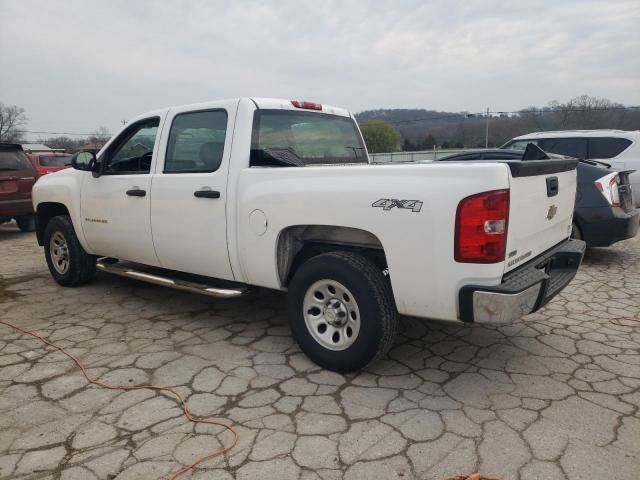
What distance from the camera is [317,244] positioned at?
3.44 meters

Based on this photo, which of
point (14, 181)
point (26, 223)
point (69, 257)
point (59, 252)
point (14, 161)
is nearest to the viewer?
point (69, 257)

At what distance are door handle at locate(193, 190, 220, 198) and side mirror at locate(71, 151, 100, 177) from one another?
1553 mm

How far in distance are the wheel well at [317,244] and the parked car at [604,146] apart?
21.2ft

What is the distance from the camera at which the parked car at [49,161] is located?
12.6m

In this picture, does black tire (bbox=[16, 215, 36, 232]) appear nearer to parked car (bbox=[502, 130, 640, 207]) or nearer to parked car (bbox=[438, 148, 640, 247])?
parked car (bbox=[438, 148, 640, 247])

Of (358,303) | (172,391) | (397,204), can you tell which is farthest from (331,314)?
(172,391)

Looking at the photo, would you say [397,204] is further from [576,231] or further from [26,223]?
[26,223]

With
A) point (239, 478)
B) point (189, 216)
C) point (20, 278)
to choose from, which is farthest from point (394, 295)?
point (20, 278)

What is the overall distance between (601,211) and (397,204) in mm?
4273

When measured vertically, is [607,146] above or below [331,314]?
above

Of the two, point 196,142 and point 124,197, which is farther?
point 124,197

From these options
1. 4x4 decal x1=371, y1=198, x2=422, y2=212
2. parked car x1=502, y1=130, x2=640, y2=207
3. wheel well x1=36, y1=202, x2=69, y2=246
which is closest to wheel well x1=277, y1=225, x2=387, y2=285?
4x4 decal x1=371, y1=198, x2=422, y2=212

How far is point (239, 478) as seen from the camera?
222 cm

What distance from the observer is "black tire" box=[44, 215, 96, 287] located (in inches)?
205
